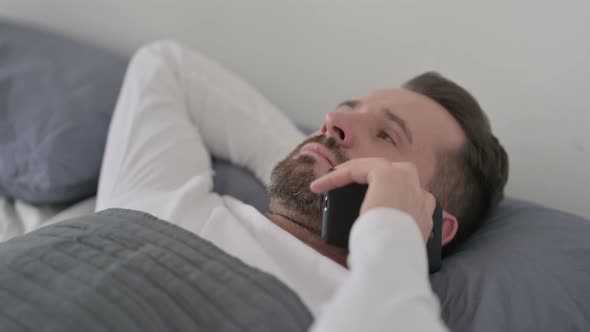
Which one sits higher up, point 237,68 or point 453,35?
point 453,35

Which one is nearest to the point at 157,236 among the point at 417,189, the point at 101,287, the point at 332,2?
the point at 101,287

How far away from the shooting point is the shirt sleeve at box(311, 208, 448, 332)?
60 centimetres

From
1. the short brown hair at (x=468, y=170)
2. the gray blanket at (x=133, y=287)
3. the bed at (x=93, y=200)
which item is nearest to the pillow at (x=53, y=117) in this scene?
the bed at (x=93, y=200)

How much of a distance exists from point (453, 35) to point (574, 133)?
36 centimetres

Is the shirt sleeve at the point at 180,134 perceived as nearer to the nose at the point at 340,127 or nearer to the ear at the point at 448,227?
the nose at the point at 340,127

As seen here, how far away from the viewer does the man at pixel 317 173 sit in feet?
2.14

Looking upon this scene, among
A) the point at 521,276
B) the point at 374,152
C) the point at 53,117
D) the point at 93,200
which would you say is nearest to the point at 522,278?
the point at 521,276

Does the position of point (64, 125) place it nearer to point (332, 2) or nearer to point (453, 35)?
point (332, 2)

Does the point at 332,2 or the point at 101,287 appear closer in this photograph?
the point at 101,287

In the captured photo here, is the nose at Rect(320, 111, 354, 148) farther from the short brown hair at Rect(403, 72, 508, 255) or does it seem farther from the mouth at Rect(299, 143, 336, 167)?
the short brown hair at Rect(403, 72, 508, 255)

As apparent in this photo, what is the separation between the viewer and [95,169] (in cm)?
129

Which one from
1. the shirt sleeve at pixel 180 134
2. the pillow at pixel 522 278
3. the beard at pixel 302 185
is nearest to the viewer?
the pillow at pixel 522 278

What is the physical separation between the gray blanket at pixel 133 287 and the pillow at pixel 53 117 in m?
0.39

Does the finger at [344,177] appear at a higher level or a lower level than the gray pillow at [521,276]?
higher
